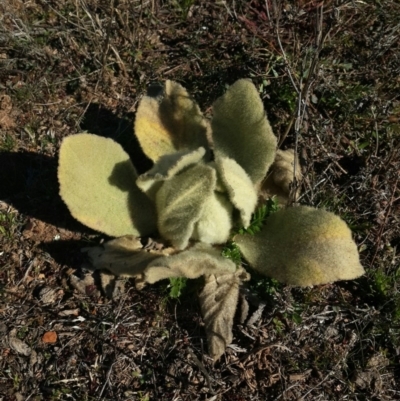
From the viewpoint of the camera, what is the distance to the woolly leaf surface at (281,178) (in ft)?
9.21

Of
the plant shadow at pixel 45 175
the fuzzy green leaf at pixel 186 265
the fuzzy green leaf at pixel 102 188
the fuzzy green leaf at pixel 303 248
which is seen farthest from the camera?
the plant shadow at pixel 45 175

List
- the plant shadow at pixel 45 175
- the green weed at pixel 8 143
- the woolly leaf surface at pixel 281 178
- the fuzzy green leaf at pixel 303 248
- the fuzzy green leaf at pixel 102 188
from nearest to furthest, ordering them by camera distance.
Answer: the fuzzy green leaf at pixel 303 248
the fuzzy green leaf at pixel 102 188
the woolly leaf surface at pixel 281 178
the plant shadow at pixel 45 175
the green weed at pixel 8 143

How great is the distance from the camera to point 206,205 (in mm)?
2535

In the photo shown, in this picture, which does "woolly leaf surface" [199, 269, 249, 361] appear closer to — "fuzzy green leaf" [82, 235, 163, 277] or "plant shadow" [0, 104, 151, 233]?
"fuzzy green leaf" [82, 235, 163, 277]

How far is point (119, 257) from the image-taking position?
102 inches

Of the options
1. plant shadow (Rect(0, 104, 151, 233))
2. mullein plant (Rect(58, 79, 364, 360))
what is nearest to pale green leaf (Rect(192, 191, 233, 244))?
mullein plant (Rect(58, 79, 364, 360))

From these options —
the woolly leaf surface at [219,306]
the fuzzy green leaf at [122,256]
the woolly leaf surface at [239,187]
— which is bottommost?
the woolly leaf surface at [219,306]

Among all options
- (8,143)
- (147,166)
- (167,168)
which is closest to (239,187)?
(167,168)

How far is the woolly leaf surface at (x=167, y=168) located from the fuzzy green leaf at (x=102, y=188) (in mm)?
211

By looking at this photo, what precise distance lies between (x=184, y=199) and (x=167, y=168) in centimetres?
16

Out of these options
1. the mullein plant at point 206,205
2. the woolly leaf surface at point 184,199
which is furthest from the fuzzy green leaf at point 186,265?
the woolly leaf surface at point 184,199

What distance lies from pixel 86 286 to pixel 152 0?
1.82 meters

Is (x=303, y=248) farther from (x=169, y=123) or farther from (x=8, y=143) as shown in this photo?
(x=8, y=143)

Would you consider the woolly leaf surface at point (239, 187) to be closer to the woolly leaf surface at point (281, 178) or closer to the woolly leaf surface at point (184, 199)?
the woolly leaf surface at point (184, 199)
